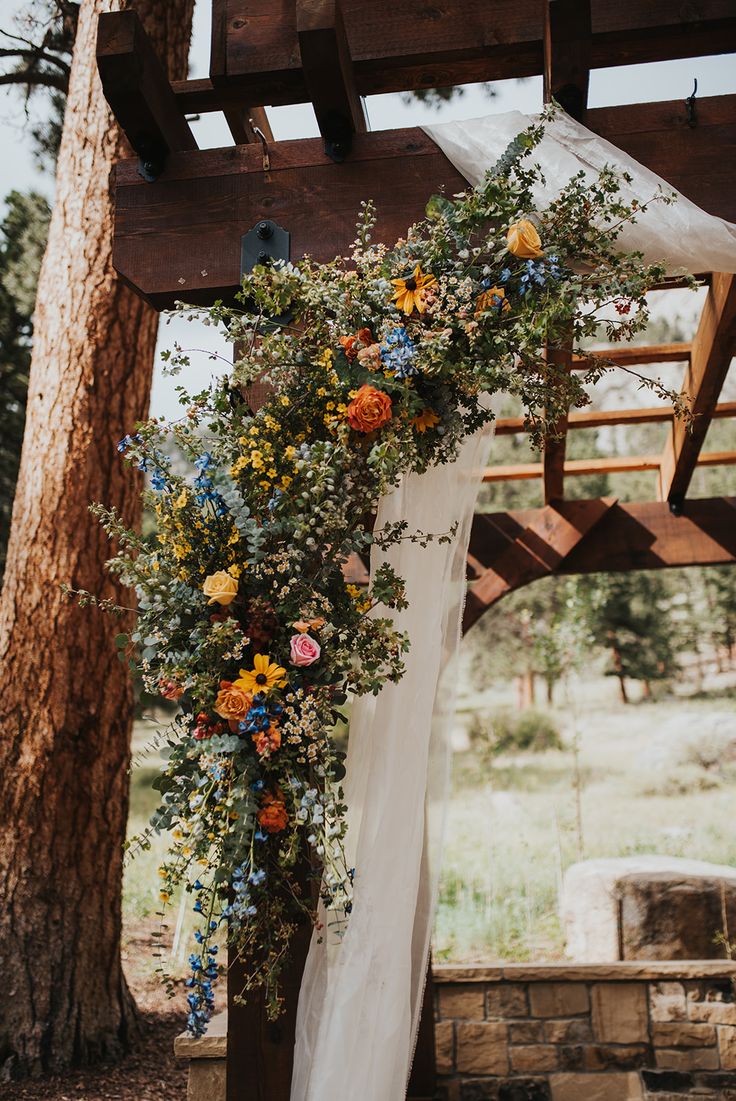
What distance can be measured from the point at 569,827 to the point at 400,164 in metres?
6.53

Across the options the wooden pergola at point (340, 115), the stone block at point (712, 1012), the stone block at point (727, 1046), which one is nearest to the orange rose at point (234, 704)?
the wooden pergola at point (340, 115)

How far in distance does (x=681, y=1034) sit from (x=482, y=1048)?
0.73 m

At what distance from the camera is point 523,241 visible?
5.45ft

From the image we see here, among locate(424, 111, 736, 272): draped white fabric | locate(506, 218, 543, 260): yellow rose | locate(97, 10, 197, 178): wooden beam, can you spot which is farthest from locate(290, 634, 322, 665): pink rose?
locate(97, 10, 197, 178): wooden beam

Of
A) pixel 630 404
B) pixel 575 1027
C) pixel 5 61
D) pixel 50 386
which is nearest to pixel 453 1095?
pixel 575 1027

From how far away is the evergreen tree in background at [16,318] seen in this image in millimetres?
5750

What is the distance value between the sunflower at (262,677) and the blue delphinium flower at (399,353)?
58 cm

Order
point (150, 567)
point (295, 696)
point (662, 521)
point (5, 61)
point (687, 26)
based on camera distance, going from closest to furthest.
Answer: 1. point (295, 696)
2. point (150, 567)
3. point (687, 26)
4. point (662, 521)
5. point (5, 61)

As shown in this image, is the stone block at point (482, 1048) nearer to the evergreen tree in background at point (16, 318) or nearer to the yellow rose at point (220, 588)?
the yellow rose at point (220, 588)

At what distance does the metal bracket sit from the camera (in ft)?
6.33

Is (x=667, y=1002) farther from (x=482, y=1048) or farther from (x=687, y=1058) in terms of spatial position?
(x=482, y=1048)

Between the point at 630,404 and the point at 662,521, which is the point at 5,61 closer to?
the point at 662,521

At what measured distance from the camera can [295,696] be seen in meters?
1.54

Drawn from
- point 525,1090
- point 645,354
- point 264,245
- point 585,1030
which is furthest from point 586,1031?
point 264,245
